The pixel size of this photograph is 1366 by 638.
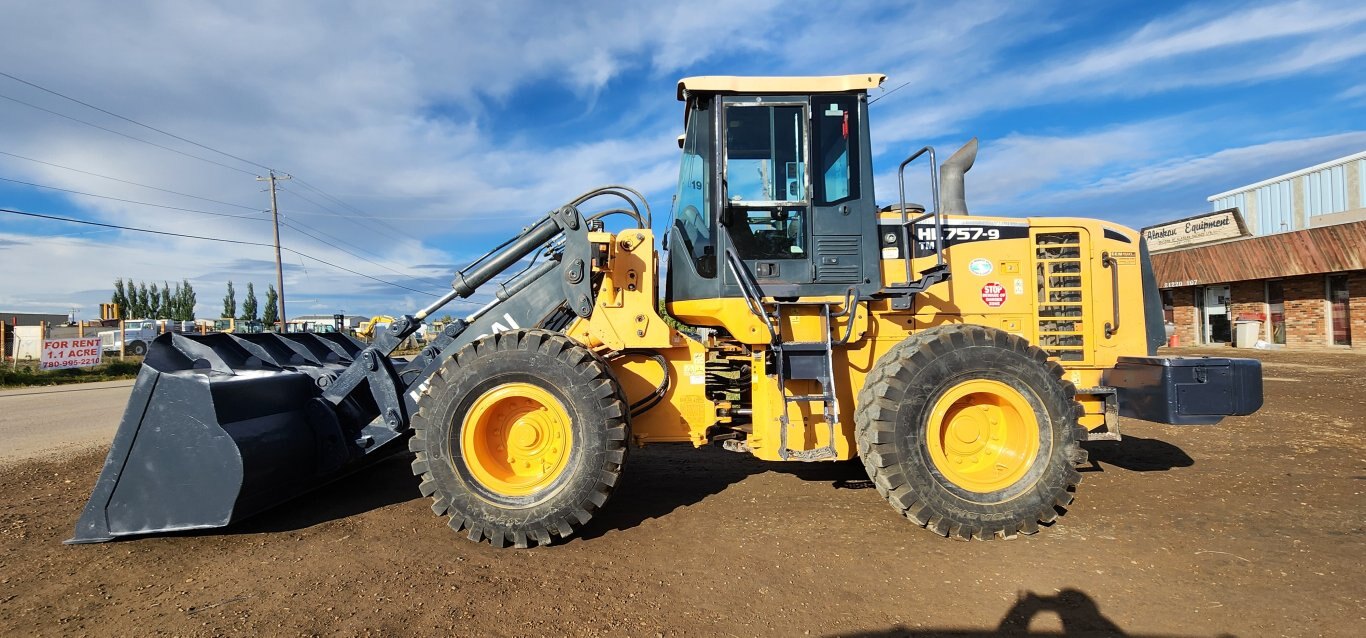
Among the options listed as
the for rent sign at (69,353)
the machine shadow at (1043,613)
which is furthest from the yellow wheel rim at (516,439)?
the for rent sign at (69,353)

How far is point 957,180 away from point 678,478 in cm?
351

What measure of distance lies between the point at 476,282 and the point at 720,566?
277 centimetres

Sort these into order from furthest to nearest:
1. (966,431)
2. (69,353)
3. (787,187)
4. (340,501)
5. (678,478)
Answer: (69,353), (678,478), (340,501), (787,187), (966,431)

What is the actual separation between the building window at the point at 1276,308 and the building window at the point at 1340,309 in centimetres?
126

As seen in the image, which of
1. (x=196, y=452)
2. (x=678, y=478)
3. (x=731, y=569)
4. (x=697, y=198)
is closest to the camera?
(x=731, y=569)

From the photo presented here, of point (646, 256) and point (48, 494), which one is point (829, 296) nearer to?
point (646, 256)

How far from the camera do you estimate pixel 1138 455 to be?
21.1 feet

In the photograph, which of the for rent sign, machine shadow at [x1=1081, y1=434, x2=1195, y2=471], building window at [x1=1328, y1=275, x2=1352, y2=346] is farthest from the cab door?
the for rent sign

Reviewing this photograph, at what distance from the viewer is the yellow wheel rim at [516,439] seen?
13.6ft

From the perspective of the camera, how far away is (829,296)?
458 cm

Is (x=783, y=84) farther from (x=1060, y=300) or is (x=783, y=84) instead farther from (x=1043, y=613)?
(x=1043, y=613)

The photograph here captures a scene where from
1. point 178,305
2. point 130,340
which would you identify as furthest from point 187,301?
point 130,340

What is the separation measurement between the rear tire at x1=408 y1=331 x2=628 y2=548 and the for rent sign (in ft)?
76.8

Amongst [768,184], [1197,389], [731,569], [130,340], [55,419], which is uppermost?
[768,184]
